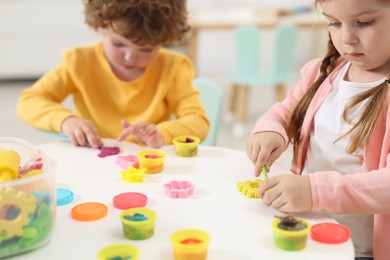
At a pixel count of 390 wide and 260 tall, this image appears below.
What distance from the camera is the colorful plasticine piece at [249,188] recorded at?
85 centimetres

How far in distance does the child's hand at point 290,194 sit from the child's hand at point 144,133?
0.37 m

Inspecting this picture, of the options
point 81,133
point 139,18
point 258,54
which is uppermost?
point 139,18

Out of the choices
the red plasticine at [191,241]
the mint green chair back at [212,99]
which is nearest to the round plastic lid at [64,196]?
the red plasticine at [191,241]

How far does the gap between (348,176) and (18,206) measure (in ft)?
1.56

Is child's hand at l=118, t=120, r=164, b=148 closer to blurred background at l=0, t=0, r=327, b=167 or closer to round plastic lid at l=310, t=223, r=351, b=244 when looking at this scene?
round plastic lid at l=310, t=223, r=351, b=244

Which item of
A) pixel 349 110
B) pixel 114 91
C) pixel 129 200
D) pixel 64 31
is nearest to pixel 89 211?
pixel 129 200

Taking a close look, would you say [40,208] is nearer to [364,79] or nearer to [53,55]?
[364,79]

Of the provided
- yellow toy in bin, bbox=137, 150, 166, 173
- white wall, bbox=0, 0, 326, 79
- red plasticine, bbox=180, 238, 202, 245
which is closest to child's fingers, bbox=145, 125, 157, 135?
yellow toy in bin, bbox=137, 150, 166, 173

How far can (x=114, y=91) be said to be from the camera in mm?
1389

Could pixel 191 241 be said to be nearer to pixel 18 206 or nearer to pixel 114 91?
pixel 18 206

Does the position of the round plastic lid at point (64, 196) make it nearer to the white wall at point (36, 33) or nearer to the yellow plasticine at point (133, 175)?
the yellow plasticine at point (133, 175)

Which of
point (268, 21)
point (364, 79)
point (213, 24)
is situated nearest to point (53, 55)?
point (213, 24)

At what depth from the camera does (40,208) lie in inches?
26.7

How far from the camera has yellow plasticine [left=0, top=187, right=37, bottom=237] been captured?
647 mm
